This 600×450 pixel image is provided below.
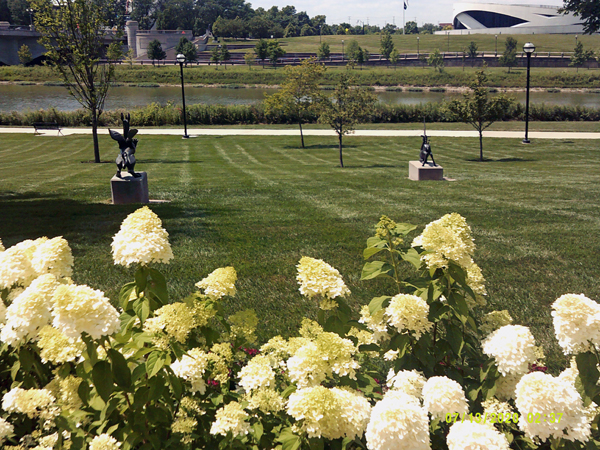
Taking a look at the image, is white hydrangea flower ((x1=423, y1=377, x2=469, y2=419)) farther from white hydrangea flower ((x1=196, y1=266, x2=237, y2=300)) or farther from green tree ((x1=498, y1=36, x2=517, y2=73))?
green tree ((x1=498, y1=36, x2=517, y2=73))

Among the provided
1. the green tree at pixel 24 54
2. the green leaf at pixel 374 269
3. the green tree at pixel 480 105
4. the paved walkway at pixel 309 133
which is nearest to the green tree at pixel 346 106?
the green tree at pixel 480 105

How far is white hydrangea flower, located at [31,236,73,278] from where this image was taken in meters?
2.81

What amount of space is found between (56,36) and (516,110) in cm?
2886

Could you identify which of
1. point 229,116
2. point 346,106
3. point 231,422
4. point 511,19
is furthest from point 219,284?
point 511,19

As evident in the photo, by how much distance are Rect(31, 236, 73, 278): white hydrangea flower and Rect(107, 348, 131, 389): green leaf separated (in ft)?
2.86

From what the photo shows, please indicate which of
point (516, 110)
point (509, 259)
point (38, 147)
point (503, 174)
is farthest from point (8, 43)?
point (509, 259)

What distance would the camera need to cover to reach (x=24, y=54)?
9125 centimetres

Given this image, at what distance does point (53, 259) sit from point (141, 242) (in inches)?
27.0

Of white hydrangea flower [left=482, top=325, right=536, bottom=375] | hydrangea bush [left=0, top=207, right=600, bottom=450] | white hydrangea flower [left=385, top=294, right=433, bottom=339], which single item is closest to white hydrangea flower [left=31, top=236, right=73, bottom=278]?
hydrangea bush [left=0, top=207, right=600, bottom=450]

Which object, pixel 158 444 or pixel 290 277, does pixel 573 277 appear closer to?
pixel 290 277

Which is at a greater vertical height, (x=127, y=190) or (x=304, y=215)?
(x=127, y=190)

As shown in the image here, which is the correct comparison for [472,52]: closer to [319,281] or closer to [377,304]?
[377,304]

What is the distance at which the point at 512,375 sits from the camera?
2.40 meters

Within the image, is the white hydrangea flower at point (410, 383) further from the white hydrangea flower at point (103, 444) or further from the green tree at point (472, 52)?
the green tree at point (472, 52)
